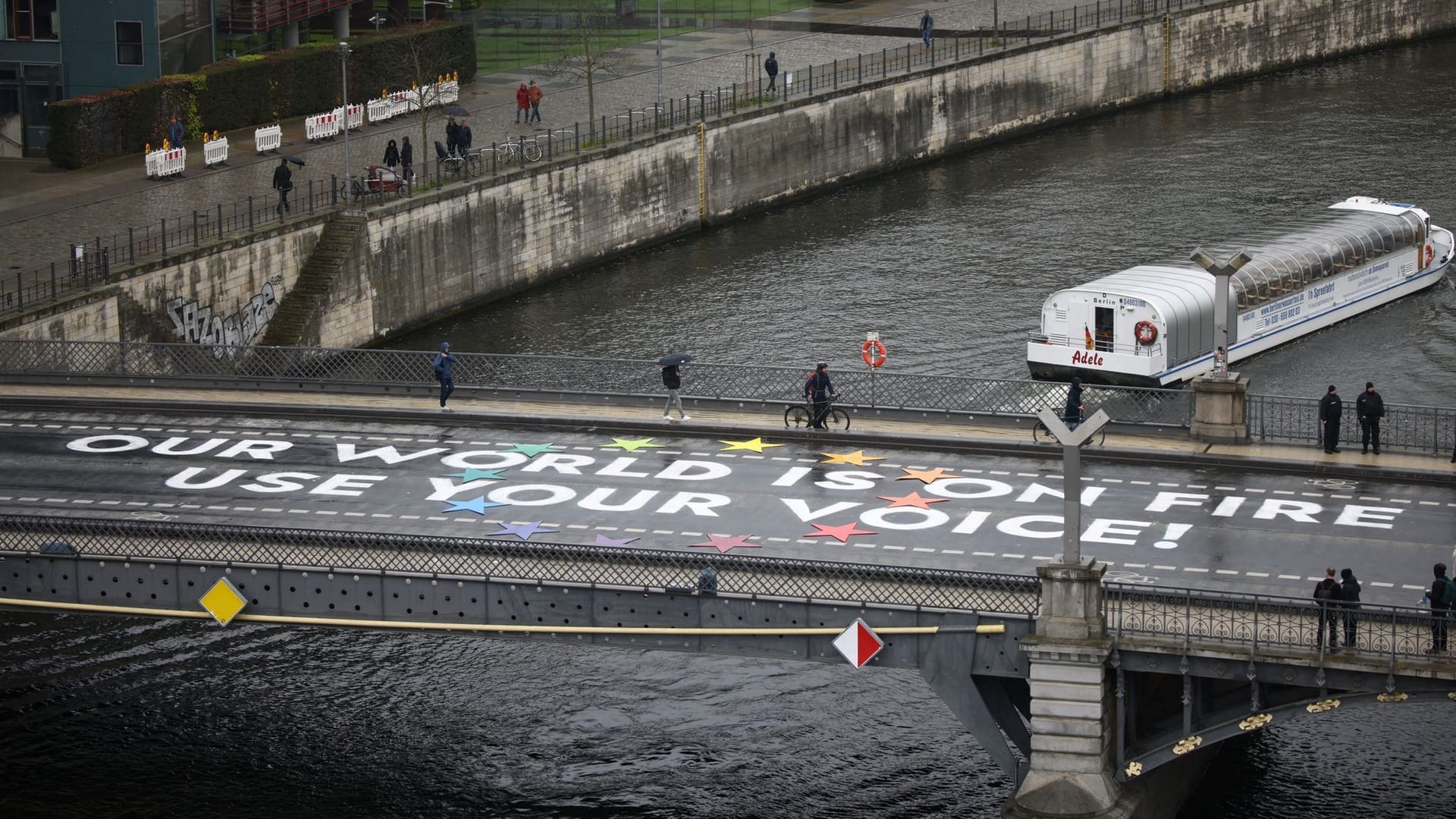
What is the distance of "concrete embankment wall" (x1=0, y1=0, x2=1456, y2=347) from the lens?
257ft

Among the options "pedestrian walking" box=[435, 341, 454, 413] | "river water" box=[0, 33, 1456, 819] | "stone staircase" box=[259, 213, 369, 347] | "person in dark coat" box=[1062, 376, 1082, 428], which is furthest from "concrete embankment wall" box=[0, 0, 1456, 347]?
"person in dark coat" box=[1062, 376, 1082, 428]

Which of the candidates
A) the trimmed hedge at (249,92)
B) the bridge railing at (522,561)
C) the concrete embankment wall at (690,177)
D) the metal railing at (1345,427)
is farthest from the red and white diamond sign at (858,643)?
the trimmed hedge at (249,92)

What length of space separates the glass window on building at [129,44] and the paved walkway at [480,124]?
391 cm

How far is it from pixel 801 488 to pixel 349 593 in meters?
11.6

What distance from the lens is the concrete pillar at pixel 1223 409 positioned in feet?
180

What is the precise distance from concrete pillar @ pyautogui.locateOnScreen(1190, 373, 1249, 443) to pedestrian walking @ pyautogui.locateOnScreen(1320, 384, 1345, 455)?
180 cm

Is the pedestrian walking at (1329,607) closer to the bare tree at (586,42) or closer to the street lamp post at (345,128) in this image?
the street lamp post at (345,128)

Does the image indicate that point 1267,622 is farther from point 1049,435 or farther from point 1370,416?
point 1049,435

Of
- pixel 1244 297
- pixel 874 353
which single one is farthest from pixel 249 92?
pixel 1244 297

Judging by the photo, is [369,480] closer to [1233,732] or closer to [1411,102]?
[1233,732]

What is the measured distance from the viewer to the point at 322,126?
94.6 m

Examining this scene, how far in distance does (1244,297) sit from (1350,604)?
36811 mm

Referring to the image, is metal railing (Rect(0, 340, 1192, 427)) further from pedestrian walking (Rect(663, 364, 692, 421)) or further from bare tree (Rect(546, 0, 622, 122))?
bare tree (Rect(546, 0, 622, 122))

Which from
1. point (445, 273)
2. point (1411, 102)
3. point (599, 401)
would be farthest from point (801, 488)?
point (1411, 102)
